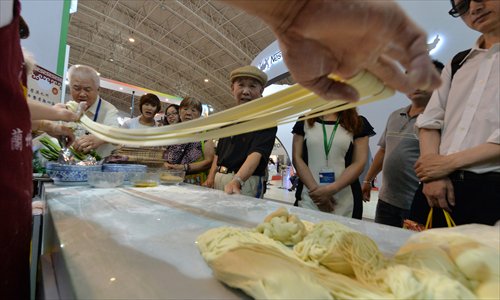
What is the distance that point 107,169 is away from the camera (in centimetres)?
139

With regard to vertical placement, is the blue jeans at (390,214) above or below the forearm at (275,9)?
below

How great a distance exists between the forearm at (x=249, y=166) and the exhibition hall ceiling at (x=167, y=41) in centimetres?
673

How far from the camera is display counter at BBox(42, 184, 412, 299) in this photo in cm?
36

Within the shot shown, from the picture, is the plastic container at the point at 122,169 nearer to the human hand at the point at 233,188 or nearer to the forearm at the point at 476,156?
the human hand at the point at 233,188

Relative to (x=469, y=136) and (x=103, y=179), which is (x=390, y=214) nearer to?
(x=469, y=136)

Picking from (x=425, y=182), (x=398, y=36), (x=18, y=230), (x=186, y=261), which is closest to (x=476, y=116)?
(x=425, y=182)

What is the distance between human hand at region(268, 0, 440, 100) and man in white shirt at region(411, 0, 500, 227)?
0.63m

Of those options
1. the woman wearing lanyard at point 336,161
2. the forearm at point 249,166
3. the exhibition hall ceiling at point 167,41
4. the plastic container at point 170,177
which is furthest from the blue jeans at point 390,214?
the exhibition hall ceiling at point 167,41

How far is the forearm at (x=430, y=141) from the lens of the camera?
0.86 m

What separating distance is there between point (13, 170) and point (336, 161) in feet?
3.86

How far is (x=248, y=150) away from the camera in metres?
1.44

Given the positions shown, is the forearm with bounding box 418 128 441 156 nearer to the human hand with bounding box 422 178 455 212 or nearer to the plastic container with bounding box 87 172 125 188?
the human hand with bounding box 422 178 455 212

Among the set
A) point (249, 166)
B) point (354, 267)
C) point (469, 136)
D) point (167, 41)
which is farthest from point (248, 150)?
point (167, 41)

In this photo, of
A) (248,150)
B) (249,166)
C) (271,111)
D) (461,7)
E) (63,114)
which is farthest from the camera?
(248,150)
